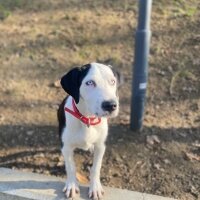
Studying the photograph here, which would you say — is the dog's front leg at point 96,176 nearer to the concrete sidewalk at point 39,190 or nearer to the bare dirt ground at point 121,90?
the concrete sidewalk at point 39,190

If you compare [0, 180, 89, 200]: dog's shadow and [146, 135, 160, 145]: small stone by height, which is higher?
[146, 135, 160, 145]: small stone

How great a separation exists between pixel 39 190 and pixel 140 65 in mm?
1278

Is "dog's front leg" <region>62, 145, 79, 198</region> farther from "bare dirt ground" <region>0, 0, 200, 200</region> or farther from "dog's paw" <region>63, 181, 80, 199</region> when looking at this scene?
"bare dirt ground" <region>0, 0, 200, 200</region>

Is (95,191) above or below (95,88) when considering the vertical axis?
below

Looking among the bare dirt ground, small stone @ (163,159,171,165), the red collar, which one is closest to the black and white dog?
the red collar

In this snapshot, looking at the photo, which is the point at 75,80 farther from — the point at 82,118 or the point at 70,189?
the point at 70,189

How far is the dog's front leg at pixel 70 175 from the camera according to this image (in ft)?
11.6

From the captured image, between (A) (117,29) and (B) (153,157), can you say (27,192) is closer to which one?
(B) (153,157)

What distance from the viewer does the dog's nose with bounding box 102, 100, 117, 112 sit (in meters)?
2.90

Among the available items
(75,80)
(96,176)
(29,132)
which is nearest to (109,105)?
(75,80)

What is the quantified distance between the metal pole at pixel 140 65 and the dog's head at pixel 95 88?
826mm

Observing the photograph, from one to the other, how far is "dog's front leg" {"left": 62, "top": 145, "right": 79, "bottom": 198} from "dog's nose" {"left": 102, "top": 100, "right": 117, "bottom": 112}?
28.3 inches

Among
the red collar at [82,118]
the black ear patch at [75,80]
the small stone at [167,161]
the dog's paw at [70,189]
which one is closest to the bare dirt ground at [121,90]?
the small stone at [167,161]

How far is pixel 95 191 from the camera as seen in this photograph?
355cm
